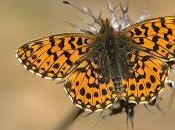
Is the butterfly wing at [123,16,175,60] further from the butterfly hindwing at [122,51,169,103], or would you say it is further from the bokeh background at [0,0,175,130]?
the bokeh background at [0,0,175,130]

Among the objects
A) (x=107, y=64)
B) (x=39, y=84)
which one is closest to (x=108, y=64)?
(x=107, y=64)

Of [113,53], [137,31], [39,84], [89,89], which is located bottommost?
[39,84]

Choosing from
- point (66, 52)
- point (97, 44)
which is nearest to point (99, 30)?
point (97, 44)

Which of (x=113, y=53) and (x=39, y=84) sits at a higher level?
(x=113, y=53)

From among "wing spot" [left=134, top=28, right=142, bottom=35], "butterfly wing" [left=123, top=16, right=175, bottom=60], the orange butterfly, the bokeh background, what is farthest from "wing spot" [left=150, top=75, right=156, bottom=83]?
the bokeh background

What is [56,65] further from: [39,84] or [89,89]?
[39,84]

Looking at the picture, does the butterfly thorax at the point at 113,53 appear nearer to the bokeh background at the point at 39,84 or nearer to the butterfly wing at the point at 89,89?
the butterfly wing at the point at 89,89
